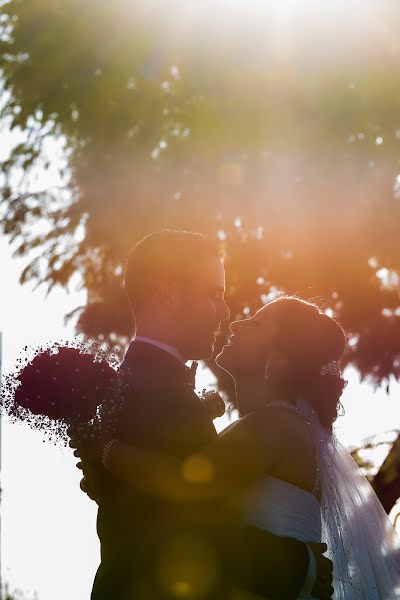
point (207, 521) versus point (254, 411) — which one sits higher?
point (254, 411)

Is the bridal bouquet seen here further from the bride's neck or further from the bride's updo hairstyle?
the bride's updo hairstyle

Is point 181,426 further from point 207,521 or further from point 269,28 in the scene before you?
point 269,28

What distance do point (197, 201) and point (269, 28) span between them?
2.37 m

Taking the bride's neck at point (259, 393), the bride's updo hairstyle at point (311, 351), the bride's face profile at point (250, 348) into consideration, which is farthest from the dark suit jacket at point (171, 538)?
the bride's updo hairstyle at point (311, 351)

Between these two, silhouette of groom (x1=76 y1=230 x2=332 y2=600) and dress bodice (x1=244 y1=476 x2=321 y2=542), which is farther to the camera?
dress bodice (x1=244 y1=476 x2=321 y2=542)

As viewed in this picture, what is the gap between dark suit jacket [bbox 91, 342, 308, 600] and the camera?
14.0ft

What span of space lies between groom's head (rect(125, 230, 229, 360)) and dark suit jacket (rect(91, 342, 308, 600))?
0.24 m

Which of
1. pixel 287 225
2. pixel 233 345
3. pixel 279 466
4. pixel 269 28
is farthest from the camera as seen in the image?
pixel 287 225

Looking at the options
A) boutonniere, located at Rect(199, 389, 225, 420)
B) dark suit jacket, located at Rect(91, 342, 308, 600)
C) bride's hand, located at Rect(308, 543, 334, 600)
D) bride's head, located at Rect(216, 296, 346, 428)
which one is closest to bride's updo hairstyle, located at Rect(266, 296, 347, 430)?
bride's head, located at Rect(216, 296, 346, 428)

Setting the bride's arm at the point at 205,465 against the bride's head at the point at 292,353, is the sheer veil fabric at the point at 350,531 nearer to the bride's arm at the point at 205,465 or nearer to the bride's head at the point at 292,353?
Result: the bride's head at the point at 292,353

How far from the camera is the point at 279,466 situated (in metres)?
4.79

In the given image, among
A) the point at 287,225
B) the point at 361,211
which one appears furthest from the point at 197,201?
the point at 361,211

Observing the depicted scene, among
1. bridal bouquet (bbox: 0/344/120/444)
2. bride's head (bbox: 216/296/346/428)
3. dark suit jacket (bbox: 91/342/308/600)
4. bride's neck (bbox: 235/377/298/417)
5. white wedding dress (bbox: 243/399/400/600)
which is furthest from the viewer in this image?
bride's head (bbox: 216/296/346/428)

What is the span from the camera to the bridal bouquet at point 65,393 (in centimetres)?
453
